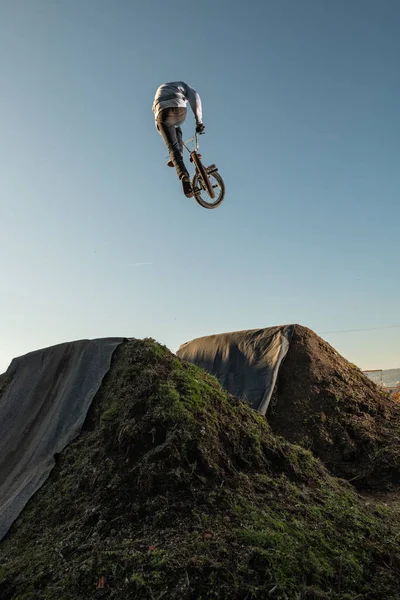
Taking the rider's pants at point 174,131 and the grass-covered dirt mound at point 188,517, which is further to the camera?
the rider's pants at point 174,131

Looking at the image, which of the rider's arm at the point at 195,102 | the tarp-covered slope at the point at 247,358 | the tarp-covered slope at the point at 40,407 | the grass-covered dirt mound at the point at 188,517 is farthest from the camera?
the tarp-covered slope at the point at 247,358

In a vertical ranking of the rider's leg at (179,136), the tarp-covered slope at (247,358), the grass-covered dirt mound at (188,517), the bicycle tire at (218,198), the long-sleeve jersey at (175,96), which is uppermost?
the long-sleeve jersey at (175,96)

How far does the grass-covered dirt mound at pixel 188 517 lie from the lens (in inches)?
103

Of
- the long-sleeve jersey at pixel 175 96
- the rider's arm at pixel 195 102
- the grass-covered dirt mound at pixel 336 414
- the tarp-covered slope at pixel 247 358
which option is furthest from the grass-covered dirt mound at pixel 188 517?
the rider's arm at pixel 195 102

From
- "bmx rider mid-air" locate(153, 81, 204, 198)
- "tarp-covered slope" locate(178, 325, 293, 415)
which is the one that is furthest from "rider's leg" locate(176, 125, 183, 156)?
"tarp-covered slope" locate(178, 325, 293, 415)

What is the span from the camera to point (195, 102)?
6.43m

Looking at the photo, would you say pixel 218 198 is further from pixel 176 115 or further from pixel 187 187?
pixel 176 115

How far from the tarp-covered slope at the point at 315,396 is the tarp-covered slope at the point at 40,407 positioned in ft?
9.74

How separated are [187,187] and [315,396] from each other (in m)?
4.10

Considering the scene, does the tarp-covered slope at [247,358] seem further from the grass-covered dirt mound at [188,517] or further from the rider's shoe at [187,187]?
the rider's shoe at [187,187]

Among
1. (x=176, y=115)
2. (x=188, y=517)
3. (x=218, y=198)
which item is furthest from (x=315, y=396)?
(x=176, y=115)

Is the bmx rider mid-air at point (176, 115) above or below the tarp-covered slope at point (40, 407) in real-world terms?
above

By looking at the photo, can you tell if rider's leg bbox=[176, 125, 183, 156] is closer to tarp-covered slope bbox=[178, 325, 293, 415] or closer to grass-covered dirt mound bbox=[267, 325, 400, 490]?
tarp-covered slope bbox=[178, 325, 293, 415]

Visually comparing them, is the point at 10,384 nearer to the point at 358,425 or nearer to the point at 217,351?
the point at 217,351
